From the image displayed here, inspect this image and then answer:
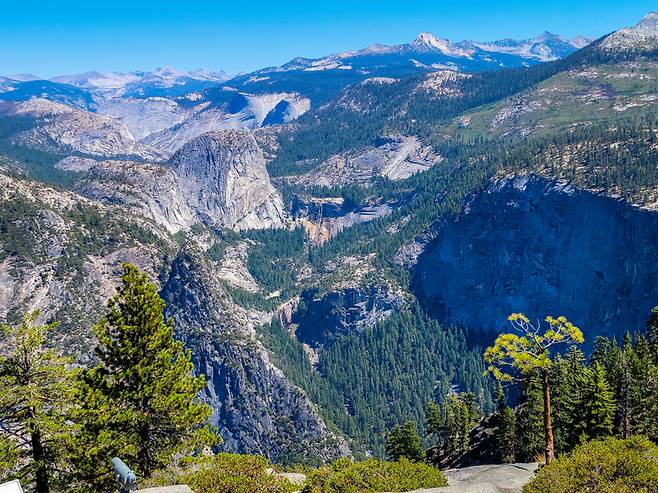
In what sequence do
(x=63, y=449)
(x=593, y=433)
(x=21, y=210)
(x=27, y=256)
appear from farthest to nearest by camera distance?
(x=21, y=210) → (x=27, y=256) → (x=593, y=433) → (x=63, y=449)

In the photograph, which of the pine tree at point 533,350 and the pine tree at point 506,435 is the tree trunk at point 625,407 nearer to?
the pine tree at point 506,435

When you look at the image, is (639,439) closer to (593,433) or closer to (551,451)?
(551,451)

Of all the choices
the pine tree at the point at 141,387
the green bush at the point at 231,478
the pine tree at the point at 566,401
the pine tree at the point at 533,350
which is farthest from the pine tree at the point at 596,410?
the pine tree at the point at 141,387

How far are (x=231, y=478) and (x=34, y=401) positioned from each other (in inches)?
460

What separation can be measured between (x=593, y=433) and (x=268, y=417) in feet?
428

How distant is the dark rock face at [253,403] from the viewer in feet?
570

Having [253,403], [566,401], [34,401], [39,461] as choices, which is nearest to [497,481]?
[39,461]

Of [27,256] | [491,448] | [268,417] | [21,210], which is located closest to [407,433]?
[491,448]

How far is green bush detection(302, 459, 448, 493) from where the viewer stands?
109 feet

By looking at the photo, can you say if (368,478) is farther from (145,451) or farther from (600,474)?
(145,451)

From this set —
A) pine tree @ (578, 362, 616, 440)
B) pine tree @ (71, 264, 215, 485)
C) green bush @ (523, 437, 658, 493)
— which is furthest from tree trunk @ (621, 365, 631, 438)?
pine tree @ (71, 264, 215, 485)

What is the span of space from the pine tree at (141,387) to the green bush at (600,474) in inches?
879

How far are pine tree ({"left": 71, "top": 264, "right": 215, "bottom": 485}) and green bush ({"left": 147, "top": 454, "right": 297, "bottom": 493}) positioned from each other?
3.17 meters

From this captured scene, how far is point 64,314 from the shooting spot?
16488cm
